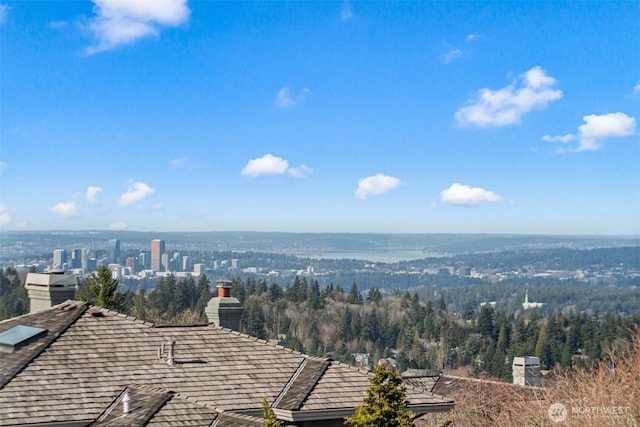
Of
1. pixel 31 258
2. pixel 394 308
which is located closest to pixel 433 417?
pixel 394 308

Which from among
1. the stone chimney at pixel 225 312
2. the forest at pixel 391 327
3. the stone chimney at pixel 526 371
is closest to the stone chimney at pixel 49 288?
the stone chimney at pixel 225 312

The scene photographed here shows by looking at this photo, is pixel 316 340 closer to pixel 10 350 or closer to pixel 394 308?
pixel 394 308

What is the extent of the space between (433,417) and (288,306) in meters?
108

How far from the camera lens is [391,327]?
12519cm

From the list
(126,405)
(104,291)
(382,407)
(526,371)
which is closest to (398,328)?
(526,371)

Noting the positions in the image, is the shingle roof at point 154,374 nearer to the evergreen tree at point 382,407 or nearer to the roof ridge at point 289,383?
the roof ridge at point 289,383

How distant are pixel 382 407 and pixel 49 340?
16.9ft

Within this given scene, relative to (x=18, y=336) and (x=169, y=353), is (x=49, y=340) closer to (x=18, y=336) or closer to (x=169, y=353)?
(x=18, y=336)

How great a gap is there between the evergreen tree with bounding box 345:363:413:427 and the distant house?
156 centimetres

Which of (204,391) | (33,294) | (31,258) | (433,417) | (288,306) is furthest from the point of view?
(31,258)

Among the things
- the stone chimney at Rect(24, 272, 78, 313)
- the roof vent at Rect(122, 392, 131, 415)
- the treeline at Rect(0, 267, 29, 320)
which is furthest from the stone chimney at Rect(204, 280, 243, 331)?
Result: the treeline at Rect(0, 267, 29, 320)

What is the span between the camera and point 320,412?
34.0ft

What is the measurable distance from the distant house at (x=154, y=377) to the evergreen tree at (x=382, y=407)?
156 centimetres

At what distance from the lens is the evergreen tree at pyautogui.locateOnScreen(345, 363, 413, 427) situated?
28.3ft
